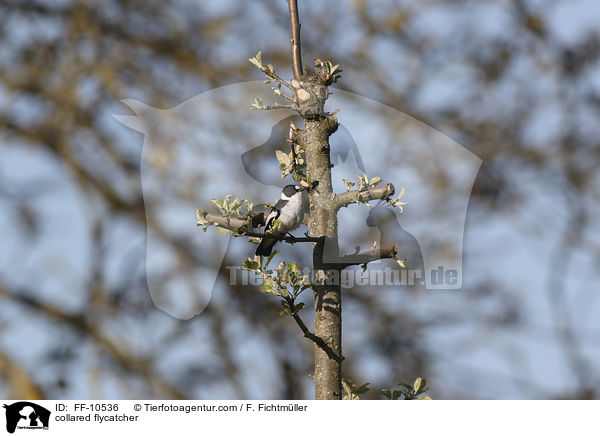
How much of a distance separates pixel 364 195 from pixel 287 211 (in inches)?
4.6

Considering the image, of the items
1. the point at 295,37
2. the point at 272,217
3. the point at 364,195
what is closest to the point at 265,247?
the point at 272,217

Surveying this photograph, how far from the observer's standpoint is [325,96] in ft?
2.75

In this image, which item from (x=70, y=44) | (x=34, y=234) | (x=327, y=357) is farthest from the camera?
(x=70, y=44)

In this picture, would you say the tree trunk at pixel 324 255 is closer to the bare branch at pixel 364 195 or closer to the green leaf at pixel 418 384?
the bare branch at pixel 364 195

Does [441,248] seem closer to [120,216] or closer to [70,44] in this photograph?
[120,216]

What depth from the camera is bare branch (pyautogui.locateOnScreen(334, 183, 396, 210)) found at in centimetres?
79

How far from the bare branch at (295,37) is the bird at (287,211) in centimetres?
16

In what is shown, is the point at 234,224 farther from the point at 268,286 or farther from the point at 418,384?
the point at 418,384

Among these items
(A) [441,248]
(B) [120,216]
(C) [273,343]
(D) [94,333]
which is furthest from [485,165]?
(D) [94,333]

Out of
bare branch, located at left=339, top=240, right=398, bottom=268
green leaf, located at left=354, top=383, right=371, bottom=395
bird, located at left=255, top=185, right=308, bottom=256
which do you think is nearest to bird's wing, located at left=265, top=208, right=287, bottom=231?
bird, located at left=255, top=185, right=308, bottom=256

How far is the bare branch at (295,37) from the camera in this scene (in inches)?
31.6

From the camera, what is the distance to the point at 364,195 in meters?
0.80

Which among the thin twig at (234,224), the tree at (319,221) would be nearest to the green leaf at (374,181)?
the tree at (319,221)

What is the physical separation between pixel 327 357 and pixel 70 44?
194cm
